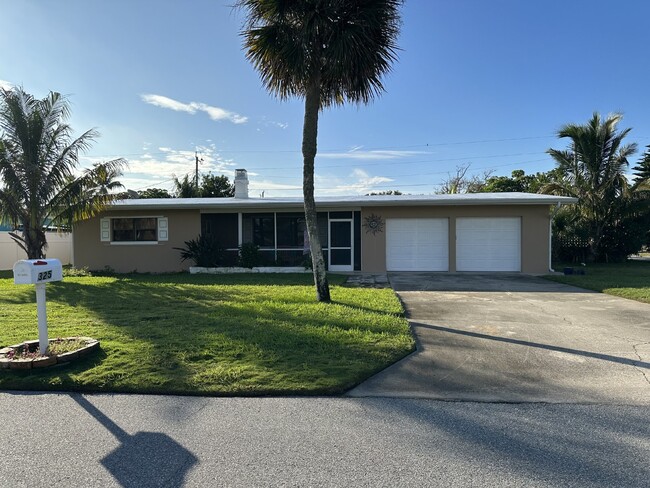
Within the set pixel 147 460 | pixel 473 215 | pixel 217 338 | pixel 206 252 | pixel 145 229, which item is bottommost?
pixel 147 460

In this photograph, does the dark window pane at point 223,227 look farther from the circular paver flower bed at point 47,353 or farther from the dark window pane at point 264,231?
the circular paver flower bed at point 47,353

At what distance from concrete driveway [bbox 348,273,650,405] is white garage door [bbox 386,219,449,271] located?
6.14 m

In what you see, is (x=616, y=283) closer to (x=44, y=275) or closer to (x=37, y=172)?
(x=44, y=275)

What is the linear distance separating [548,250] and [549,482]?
1489cm

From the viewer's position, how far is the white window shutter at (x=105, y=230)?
58.5ft

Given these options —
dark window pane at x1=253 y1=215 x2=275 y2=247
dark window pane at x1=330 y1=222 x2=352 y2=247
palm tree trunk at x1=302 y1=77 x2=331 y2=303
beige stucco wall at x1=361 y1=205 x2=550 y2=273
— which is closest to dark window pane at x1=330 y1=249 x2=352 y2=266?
dark window pane at x1=330 y1=222 x2=352 y2=247

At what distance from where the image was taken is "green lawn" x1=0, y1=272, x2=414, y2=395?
4641mm

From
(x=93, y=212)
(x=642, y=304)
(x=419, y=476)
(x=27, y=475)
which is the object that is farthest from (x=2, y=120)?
(x=642, y=304)

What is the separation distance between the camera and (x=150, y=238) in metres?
17.7

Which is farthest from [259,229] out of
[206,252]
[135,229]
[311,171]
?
[311,171]

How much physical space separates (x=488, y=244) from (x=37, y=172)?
1546 cm

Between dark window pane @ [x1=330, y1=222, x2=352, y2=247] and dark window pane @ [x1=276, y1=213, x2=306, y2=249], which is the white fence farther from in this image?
dark window pane @ [x1=330, y1=222, x2=352, y2=247]

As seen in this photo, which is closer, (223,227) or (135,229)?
(223,227)

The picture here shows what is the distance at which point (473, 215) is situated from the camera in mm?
16328
